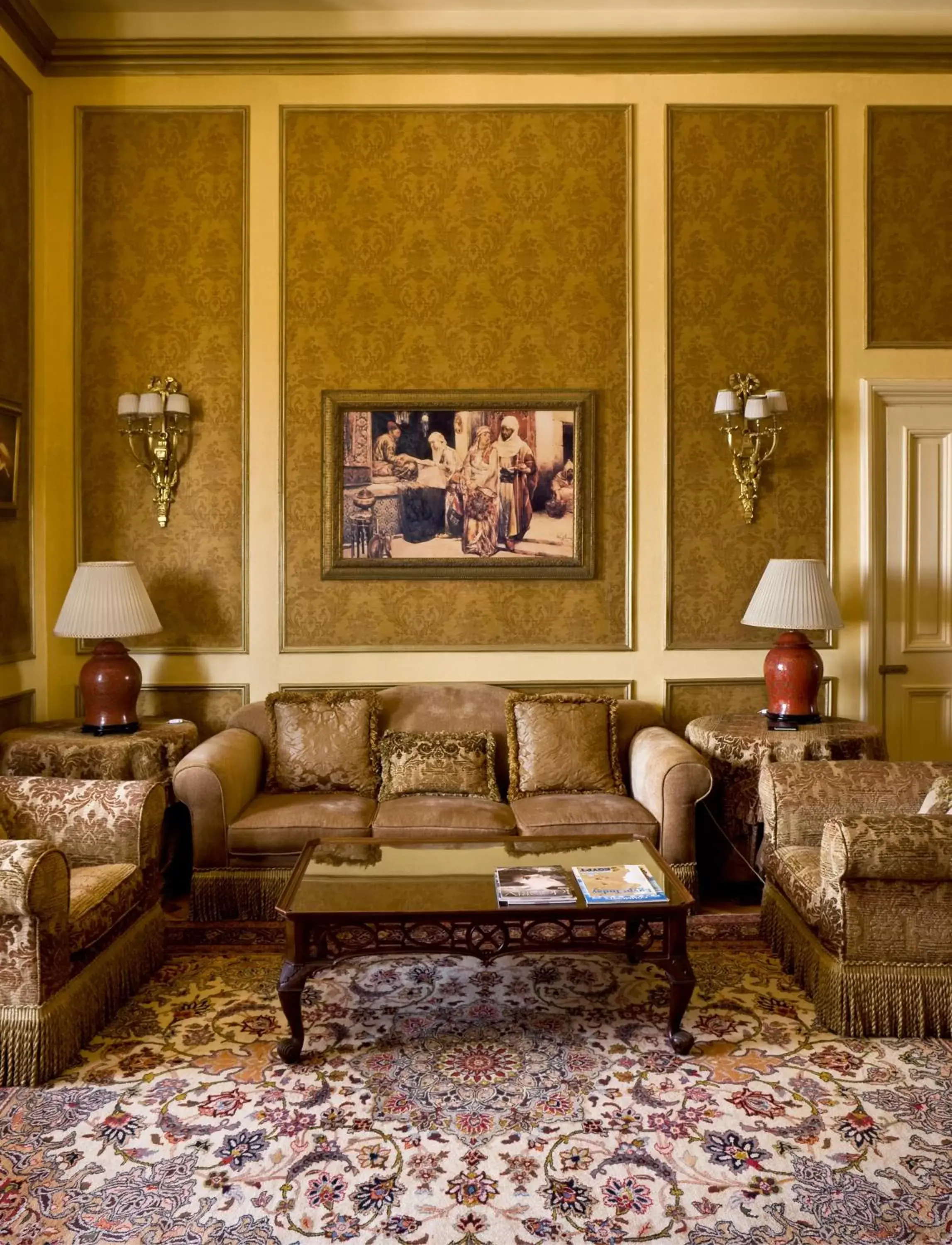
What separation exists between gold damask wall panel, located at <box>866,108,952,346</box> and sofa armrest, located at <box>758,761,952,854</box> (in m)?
2.17

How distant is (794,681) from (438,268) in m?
2.46

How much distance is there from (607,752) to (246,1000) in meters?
1.78

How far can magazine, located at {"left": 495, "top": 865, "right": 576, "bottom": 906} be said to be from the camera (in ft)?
8.80

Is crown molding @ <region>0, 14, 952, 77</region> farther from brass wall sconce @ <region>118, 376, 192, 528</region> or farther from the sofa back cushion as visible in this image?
the sofa back cushion

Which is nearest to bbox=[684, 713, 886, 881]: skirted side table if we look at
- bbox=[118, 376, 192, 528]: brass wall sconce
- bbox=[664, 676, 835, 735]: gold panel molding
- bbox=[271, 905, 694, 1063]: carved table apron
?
bbox=[664, 676, 835, 735]: gold panel molding

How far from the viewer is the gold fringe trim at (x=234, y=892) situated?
11.9ft

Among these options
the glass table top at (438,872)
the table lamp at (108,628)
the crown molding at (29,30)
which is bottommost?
the glass table top at (438,872)

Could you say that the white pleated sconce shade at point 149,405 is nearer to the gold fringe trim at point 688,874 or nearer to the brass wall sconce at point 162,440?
the brass wall sconce at point 162,440

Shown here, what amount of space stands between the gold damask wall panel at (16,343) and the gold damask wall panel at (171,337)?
0.78ft

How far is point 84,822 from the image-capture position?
312 centimetres

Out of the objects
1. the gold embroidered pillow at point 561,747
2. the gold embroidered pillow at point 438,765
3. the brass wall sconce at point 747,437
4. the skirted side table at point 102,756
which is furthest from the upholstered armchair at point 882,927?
the skirted side table at point 102,756

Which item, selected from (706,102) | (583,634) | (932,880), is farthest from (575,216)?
(932,880)

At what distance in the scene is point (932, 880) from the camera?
2709 millimetres

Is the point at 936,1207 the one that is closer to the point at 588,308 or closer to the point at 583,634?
the point at 583,634
